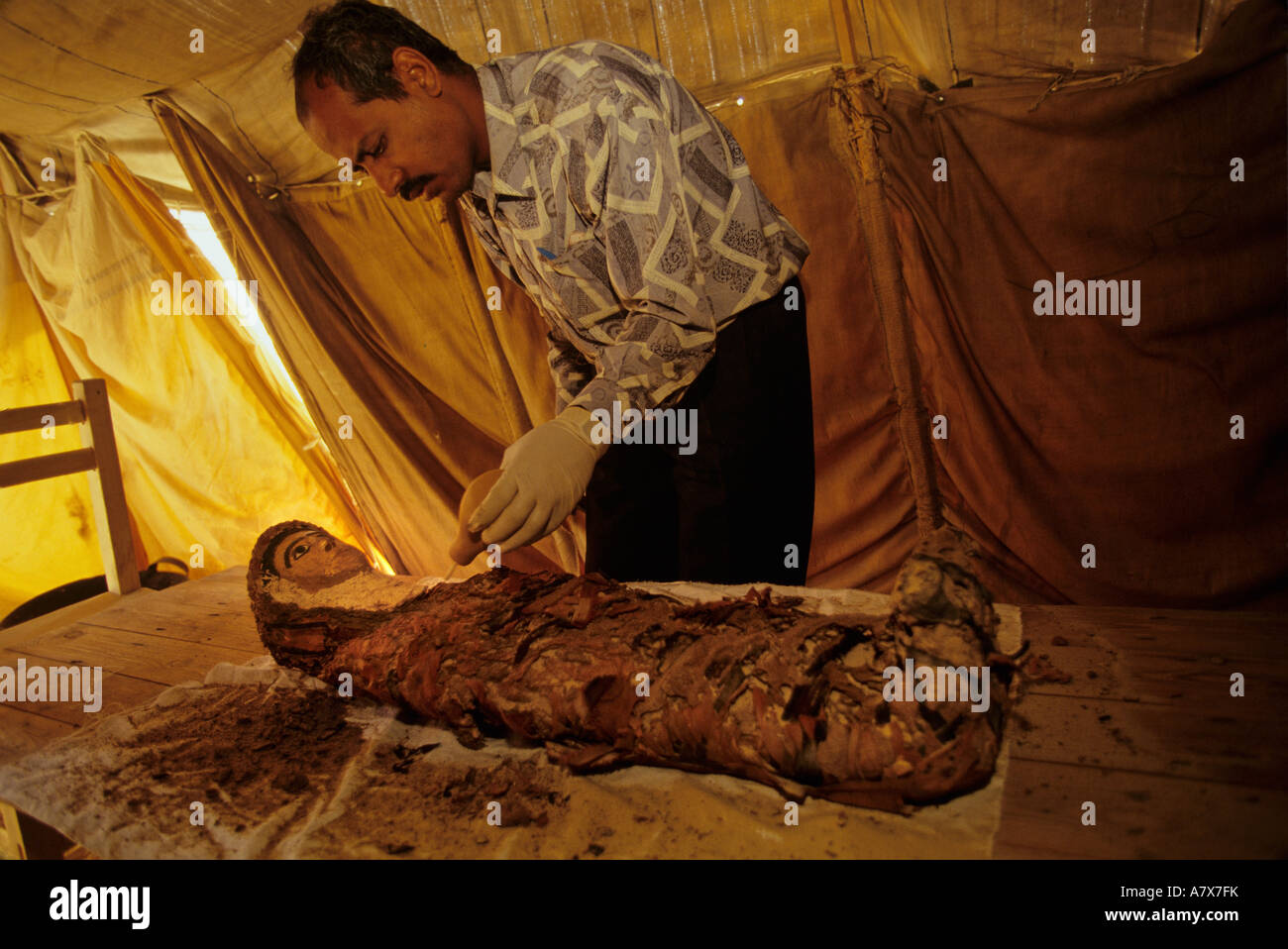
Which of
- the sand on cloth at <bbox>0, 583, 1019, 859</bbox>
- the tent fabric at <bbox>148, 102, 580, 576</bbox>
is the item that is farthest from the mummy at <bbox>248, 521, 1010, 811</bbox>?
the tent fabric at <bbox>148, 102, 580, 576</bbox>

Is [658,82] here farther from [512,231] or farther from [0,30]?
[0,30]

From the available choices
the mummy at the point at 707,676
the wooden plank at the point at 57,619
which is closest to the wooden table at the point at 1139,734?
the mummy at the point at 707,676

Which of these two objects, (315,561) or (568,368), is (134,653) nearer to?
(315,561)

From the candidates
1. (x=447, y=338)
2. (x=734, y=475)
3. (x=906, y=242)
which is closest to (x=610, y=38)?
(x=906, y=242)

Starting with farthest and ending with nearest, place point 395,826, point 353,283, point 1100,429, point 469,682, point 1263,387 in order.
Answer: point 353,283 → point 1100,429 → point 1263,387 → point 469,682 → point 395,826

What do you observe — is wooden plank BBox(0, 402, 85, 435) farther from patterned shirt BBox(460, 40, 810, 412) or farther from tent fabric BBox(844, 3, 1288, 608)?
tent fabric BBox(844, 3, 1288, 608)

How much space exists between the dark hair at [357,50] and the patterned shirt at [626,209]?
0.21 metres

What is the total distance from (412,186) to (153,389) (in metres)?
3.59

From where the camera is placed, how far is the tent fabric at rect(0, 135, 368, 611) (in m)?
3.93

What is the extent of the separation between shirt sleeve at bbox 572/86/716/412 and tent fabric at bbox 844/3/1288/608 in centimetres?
142

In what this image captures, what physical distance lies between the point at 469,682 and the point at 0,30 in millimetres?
2948

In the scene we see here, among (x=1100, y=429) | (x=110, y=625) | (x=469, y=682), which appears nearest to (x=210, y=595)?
(x=110, y=625)

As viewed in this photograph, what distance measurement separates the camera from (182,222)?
3.97 m

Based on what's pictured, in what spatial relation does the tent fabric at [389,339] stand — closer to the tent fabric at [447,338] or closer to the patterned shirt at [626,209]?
the tent fabric at [447,338]
